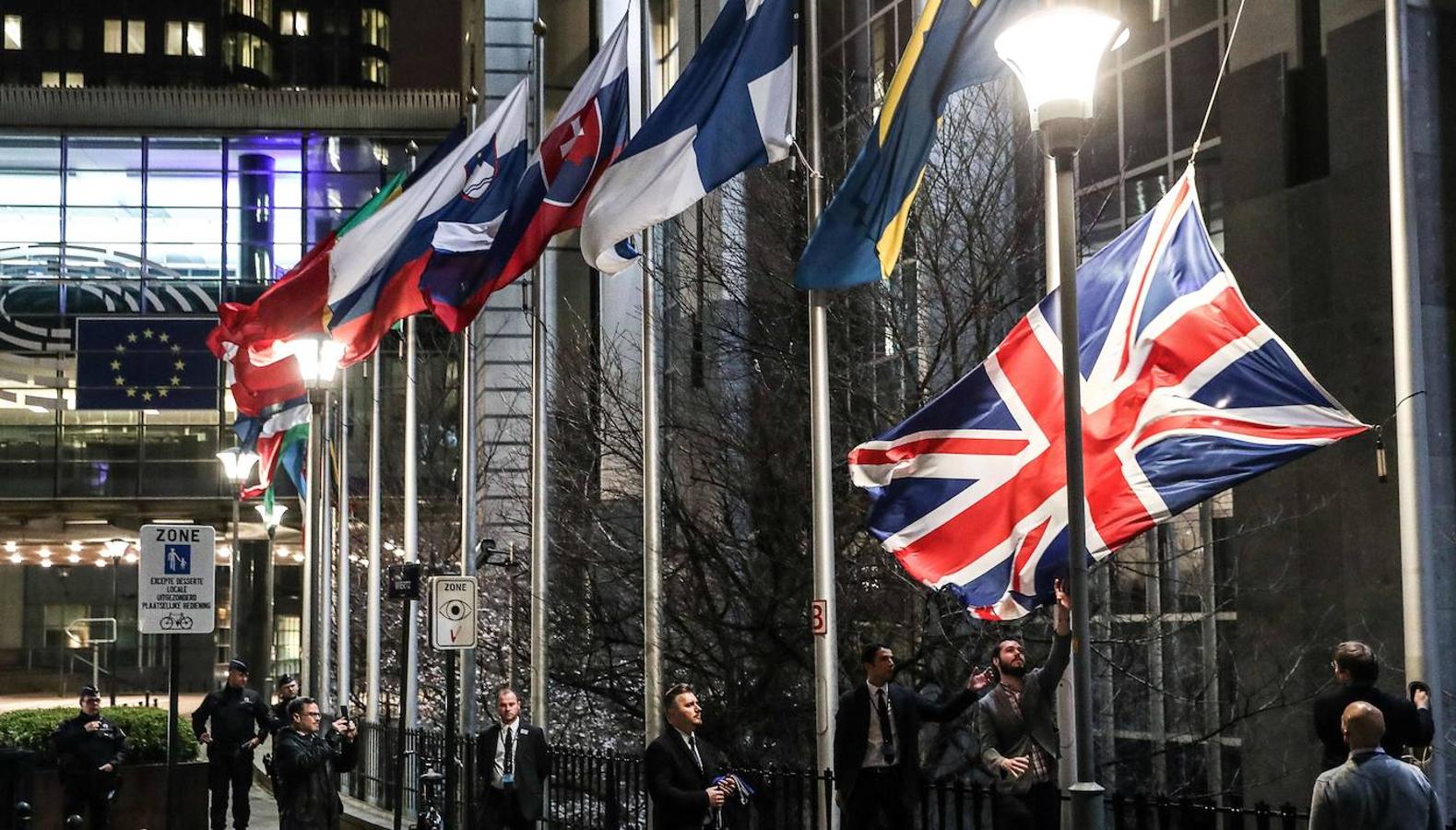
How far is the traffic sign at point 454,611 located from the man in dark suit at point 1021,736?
29.0ft

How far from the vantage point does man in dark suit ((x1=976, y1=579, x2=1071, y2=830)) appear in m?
11.4

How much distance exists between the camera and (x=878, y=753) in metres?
11.7

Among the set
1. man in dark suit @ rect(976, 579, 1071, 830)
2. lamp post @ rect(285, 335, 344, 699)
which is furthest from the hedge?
man in dark suit @ rect(976, 579, 1071, 830)

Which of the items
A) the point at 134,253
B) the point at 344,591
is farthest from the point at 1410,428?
the point at 134,253

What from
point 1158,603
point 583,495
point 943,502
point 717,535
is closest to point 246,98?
point 583,495

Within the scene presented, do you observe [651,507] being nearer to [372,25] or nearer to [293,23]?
[293,23]

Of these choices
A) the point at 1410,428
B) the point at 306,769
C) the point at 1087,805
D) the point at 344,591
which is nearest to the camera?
the point at 1087,805

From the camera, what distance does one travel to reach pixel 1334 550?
17.5 m

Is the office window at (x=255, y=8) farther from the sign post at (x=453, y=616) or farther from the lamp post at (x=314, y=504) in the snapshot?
the sign post at (x=453, y=616)

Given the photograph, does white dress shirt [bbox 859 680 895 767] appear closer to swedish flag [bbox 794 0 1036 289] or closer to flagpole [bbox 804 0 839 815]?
flagpole [bbox 804 0 839 815]

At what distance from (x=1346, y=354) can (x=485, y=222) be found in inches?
321

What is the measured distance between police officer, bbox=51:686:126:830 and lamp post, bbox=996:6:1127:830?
583 inches

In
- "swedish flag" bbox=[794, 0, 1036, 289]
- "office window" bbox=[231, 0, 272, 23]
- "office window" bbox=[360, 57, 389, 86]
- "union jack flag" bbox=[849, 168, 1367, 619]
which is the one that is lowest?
"union jack flag" bbox=[849, 168, 1367, 619]

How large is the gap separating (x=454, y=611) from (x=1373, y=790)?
1288 centimetres
